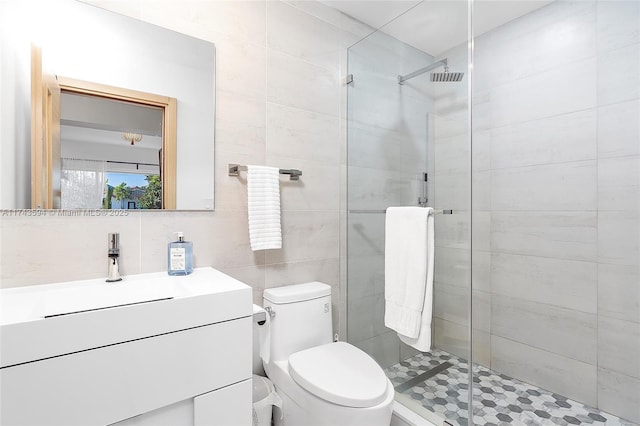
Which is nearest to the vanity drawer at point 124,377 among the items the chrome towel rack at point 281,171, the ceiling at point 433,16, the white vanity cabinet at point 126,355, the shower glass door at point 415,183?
the white vanity cabinet at point 126,355

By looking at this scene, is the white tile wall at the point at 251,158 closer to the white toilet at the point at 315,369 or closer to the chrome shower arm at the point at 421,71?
the white toilet at the point at 315,369

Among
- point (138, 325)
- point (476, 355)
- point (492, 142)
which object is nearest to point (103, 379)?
point (138, 325)

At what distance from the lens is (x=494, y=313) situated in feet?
6.55

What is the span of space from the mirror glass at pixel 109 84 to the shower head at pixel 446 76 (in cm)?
99

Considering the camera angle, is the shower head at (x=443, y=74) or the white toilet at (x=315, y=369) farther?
the shower head at (x=443, y=74)

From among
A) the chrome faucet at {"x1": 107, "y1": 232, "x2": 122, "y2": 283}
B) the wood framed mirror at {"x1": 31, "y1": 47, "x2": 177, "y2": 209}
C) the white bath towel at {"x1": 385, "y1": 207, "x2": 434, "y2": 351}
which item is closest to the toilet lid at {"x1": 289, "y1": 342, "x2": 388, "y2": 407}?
the white bath towel at {"x1": 385, "y1": 207, "x2": 434, "y2": 351}

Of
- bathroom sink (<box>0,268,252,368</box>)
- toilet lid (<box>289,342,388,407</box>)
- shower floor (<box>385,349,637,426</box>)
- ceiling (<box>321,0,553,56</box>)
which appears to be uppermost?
ceiling (<box>321,0,553,56</box>)

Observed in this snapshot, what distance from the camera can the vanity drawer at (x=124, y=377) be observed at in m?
0.73

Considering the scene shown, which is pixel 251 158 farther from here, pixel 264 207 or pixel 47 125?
pixel 47 125

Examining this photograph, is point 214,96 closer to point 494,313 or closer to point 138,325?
point 138,325

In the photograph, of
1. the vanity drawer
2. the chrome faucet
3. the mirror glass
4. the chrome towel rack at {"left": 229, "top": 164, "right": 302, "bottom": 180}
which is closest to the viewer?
the vanity drawer

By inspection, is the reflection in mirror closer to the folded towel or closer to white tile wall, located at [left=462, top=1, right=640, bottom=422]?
the folded towel

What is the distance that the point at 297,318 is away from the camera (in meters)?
1.50

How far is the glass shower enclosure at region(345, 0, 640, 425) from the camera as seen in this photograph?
4.54 ft
